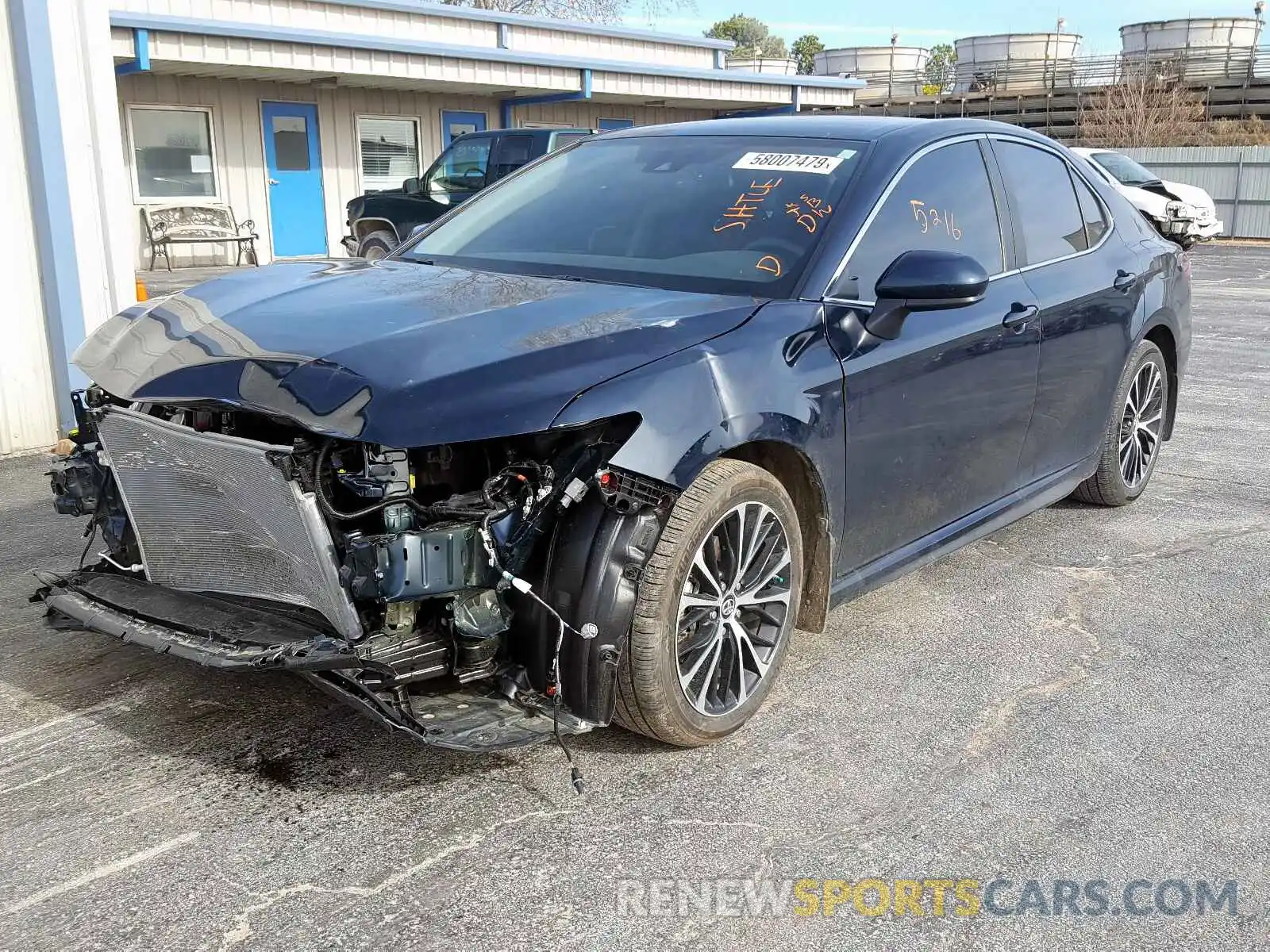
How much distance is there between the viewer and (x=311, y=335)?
3.12 m

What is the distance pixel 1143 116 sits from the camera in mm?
34562

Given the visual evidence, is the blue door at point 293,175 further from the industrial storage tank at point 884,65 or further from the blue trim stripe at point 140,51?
the industrial storage tank at point 884,65

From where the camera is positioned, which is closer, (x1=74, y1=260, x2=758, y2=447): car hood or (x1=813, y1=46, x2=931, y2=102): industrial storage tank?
(x1=74, y1=260, x2=758, y2=447): car hood

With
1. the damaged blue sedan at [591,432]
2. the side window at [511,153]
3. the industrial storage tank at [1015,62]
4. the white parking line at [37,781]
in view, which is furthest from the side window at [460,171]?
the industrial storage tank at [1015,62]

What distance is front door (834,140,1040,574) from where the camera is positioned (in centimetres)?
373

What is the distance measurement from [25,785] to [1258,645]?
3948mm

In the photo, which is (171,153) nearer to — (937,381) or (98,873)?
(937,381)

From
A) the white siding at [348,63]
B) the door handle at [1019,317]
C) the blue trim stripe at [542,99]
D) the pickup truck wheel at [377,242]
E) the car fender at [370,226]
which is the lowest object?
the door handle at [1019,317]

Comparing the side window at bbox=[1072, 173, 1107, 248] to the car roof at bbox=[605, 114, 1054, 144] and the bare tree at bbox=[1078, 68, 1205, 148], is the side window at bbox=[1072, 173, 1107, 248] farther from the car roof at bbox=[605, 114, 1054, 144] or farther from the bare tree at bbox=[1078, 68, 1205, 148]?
the bare tree at bbox=[1078, 68, 1205, 148]

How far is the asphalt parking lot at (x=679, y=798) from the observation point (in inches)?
104

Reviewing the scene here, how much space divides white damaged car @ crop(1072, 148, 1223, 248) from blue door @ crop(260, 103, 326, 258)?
12.1m

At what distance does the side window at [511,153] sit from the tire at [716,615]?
34.1ft

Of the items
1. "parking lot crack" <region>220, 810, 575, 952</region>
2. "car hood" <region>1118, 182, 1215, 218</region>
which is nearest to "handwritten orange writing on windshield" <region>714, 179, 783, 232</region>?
"parking lot crack" <region>220, 810, 575, 952</region>

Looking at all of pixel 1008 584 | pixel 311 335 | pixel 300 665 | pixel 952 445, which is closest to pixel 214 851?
pixel 300 665
